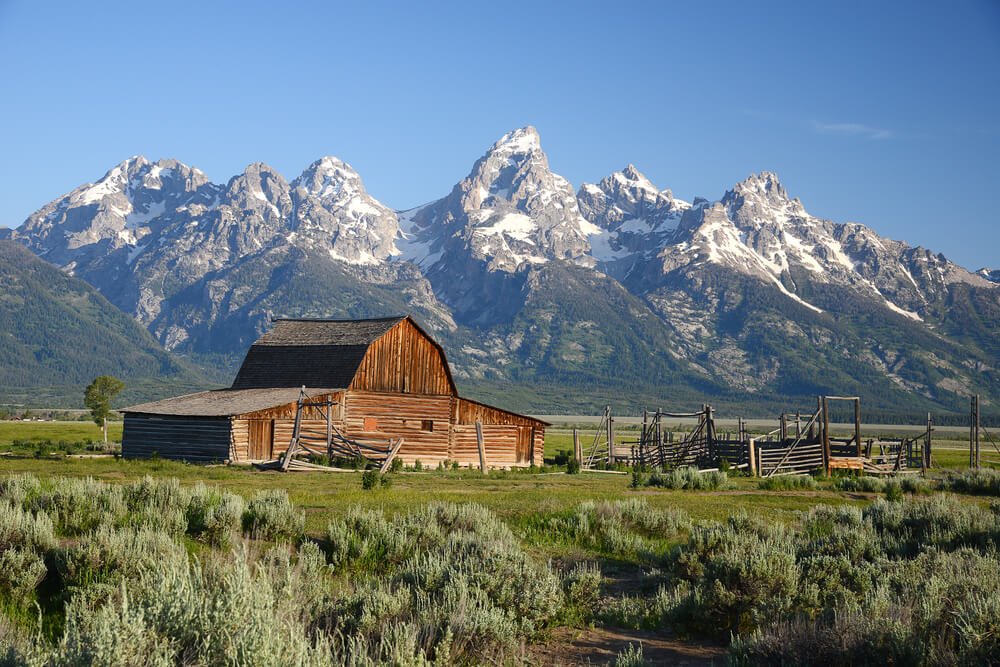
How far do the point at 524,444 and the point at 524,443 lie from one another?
5cm

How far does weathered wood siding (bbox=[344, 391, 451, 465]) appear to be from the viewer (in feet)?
139

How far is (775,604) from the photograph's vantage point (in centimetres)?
975

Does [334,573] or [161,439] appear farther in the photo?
[161,439]

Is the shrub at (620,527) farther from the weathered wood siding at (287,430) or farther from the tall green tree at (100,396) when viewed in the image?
the tall green tree at (100,396)

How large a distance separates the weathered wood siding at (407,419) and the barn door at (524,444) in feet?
14.9

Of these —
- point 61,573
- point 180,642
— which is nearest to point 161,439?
point 61,573

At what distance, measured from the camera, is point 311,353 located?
45594 mm

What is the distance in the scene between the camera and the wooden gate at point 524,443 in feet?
156

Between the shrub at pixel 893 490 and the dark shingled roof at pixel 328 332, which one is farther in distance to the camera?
the dark shingled roof at pixel 328 332

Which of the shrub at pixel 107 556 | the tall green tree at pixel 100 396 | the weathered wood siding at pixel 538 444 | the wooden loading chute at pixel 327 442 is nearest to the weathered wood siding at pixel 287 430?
the wooden loading chute at pixel 327 442

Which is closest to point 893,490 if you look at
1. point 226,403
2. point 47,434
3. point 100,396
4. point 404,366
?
point 404,366

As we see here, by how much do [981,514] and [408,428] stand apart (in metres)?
30.6

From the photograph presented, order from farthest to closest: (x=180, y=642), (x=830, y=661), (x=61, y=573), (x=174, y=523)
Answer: (x=174, y=523)
(x=61, y=573)
(x=830, y=661)
(x=180, y=642)

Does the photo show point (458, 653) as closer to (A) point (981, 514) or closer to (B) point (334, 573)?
(B) point (334, 573)
